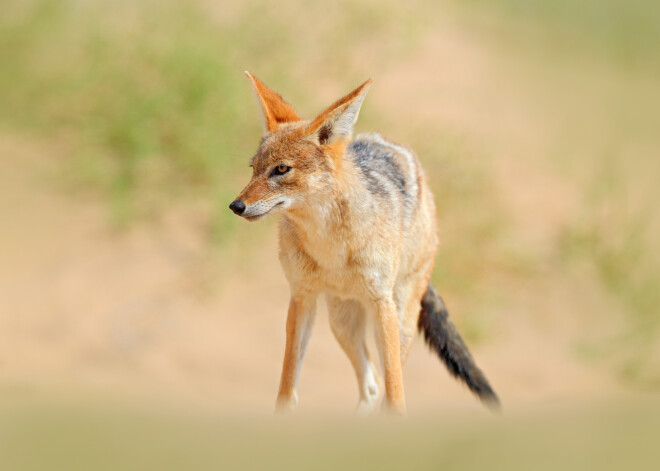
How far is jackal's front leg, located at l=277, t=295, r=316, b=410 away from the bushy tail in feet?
4.79

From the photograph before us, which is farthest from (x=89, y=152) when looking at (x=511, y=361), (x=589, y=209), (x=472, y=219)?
(x=589, y=209)

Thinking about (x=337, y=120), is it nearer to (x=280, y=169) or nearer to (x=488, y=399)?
(x=280, y=169)

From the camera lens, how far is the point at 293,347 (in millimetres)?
5262

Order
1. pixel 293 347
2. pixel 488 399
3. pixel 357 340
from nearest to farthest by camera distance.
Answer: pixel 293 347
pixel 357 340
pixel 488 399

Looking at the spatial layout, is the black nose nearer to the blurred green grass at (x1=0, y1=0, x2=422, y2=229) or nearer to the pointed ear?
the pointed ear

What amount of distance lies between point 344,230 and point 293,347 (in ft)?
2.57

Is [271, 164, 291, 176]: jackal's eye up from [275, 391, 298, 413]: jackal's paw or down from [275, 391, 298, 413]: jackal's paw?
up

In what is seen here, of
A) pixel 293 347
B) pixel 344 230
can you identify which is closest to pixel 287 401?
pixel 293 347

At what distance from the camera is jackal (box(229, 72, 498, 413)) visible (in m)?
4.85

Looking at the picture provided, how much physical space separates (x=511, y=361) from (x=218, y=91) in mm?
5925

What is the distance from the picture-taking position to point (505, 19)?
16625 millimetres

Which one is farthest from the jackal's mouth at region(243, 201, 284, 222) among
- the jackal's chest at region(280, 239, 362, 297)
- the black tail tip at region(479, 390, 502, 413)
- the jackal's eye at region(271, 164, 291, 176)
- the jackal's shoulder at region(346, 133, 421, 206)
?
the black tail tip at region(479, 390, 502, 413)

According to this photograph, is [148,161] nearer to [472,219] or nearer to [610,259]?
[472,219]

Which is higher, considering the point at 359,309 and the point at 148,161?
the point at 148,161
